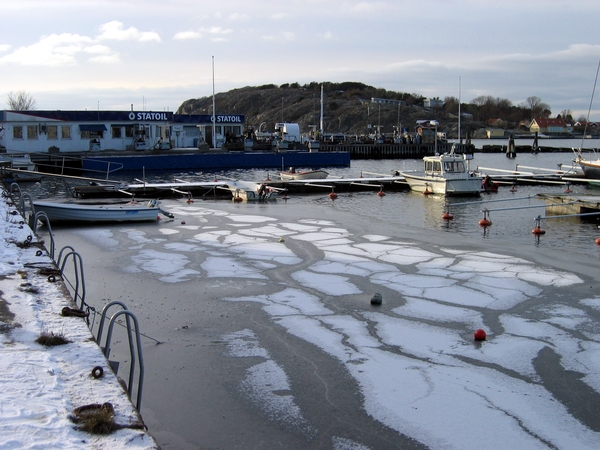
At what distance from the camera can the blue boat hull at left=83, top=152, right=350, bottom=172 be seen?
50.2 meters

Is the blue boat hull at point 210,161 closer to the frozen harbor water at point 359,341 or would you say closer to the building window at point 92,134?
the building window at point 92,134

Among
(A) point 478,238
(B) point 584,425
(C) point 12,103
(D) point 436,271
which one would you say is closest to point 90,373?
(B) point 584,425

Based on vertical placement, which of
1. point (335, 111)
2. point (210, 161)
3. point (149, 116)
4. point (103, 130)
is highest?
point (335, 111)

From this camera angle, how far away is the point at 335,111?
16262 cm

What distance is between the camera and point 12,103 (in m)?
103

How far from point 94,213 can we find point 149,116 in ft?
127

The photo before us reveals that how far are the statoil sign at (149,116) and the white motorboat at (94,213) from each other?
1469 inches

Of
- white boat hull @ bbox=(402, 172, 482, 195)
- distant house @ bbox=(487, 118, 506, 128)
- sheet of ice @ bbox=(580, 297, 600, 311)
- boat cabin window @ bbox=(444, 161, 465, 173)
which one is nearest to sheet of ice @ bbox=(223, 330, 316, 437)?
sheet of ice @ bbox=(580, 297, 600, 311)

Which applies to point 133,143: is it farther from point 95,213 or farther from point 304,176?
point 95,213

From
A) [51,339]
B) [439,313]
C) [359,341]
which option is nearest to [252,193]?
[439,313]

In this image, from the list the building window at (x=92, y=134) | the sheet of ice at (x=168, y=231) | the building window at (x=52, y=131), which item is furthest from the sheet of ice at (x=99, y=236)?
the building window at (x=92, y=134)

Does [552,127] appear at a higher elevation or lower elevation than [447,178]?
higher

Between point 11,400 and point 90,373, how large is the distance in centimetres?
71

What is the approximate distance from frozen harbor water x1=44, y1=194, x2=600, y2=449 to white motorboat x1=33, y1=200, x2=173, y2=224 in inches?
136
